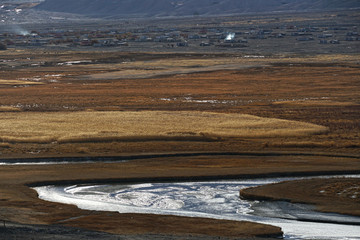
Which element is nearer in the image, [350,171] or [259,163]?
[350,171]

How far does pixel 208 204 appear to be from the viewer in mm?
36594

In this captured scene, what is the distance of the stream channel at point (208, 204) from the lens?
1262 inches

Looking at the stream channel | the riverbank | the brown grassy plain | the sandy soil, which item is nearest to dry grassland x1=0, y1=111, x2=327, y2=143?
the brown grassy plain

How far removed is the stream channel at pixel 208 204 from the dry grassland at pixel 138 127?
42.4ft

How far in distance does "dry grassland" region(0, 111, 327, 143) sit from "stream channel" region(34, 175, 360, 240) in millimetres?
12922

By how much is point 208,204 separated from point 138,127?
72.6 feet

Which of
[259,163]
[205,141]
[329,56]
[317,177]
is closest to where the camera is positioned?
[317,177]

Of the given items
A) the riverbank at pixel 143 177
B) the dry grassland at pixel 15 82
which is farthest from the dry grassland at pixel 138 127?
the dry grassland at pixel 15 82

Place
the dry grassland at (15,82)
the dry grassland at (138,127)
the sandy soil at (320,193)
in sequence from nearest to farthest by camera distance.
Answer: the sandy soil at (320,193) → the dry grassland at (138,127) → the dry grassland at (15,82)

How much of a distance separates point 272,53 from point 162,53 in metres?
23.2

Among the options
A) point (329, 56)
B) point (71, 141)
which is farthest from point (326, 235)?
point (329, 56)

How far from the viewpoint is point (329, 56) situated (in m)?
131

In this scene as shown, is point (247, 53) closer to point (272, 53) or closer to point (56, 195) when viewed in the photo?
point (272, 53)

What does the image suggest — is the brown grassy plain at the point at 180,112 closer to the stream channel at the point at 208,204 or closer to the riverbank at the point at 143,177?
the riverbank at the point at 143,177
